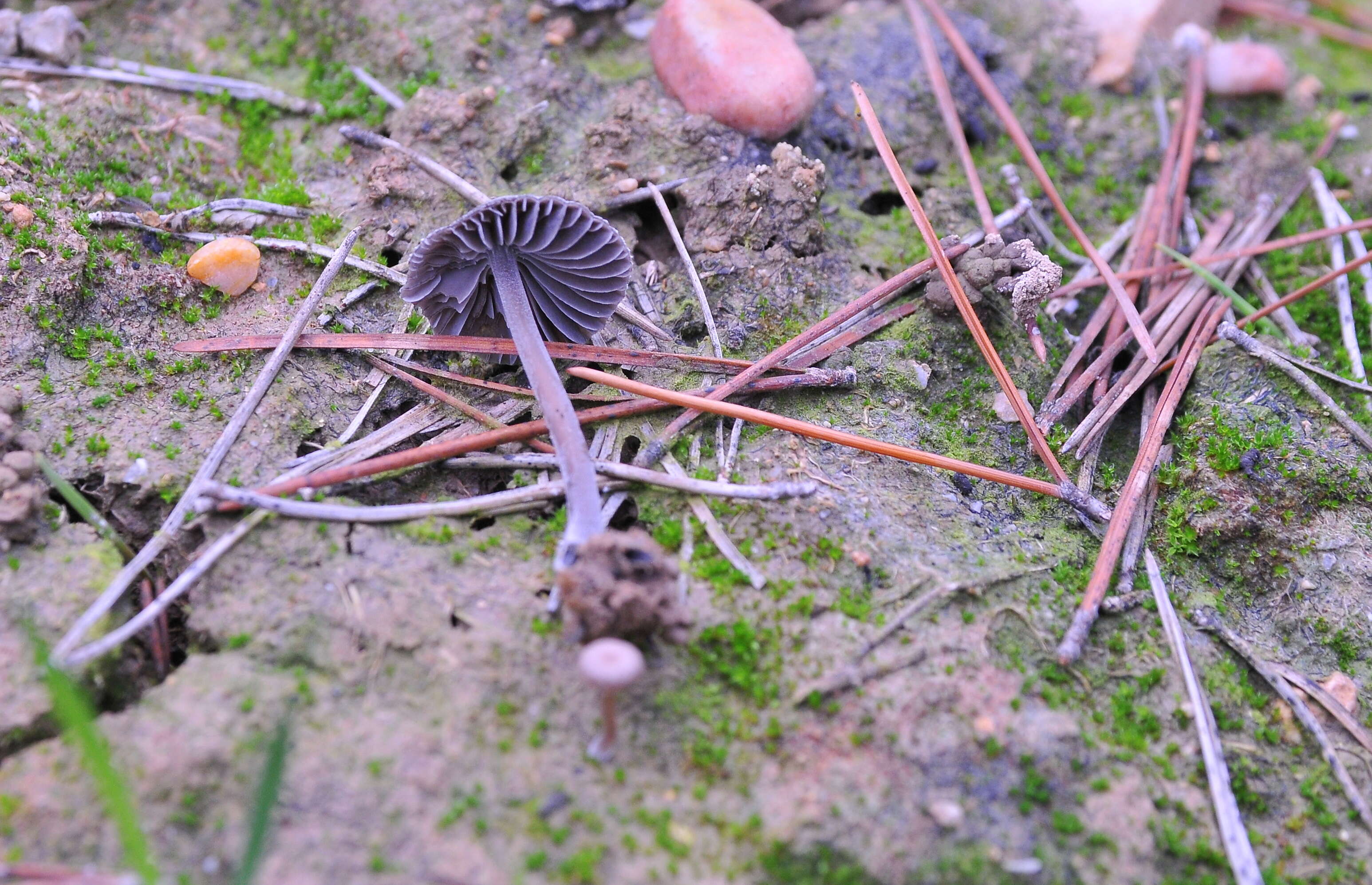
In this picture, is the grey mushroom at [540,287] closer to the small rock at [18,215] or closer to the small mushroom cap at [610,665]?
the small mushroom cap at [610,665]

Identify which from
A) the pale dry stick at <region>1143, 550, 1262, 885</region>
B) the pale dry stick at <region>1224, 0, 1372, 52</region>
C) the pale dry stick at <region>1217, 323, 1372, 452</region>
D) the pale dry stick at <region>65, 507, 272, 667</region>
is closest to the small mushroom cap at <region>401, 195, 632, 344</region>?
the pale dry stick at <region>65, 507, 272, 667</region>

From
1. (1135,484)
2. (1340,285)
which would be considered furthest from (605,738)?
(1340,285)

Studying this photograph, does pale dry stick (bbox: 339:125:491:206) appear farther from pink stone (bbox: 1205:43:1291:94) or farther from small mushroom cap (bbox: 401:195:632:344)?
pink stone (bbox: 1205:43:1291:94)

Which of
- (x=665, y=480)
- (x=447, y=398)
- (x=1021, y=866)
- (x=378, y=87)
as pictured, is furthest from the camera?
(x=378, y=87)

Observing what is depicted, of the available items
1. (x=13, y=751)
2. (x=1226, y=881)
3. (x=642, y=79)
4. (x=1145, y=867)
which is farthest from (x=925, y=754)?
(x=642, y=79)

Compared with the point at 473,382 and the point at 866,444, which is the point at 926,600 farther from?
the point at 473,382

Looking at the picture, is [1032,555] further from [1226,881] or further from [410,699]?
[410,699]
